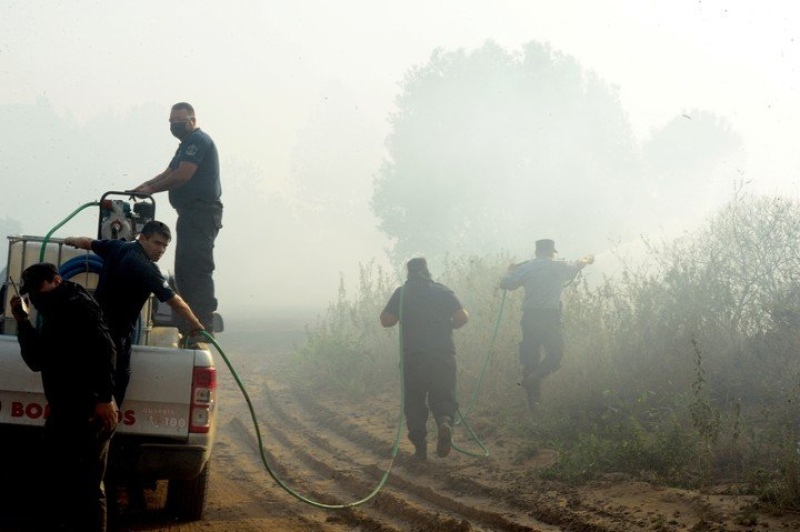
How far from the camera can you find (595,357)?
11.2 m

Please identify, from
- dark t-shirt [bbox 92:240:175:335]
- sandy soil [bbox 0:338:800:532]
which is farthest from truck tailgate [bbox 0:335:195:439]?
sandy soil [bbox 0:338:800:532]

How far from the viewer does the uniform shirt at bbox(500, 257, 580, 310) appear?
11.4m

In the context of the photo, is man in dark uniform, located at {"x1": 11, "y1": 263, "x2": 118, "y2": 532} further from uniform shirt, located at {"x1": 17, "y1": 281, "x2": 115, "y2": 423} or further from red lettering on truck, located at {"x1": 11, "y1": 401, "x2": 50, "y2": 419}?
red lettering on truck, located at {"x1": 11, "y1": 401, "x2": 50, "y2": 419}

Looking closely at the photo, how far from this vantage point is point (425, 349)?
31.9 feet

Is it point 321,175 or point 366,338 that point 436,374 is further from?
point 321,175

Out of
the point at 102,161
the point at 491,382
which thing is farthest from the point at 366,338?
the point at 102,161

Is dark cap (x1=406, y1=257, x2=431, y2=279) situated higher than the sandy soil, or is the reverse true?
dark cap (x1=406, y1=257, x2=431, y2=279)

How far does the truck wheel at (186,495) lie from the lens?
23.5ft

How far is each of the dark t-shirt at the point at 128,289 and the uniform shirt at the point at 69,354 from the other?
709 millimetres

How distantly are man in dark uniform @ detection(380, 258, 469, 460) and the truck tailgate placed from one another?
374 cm

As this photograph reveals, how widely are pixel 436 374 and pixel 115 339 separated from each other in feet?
14.3

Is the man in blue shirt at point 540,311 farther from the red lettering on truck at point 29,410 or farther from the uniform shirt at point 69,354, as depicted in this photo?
the uniform shirt at point 69,354

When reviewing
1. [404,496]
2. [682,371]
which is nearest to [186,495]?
[404,496]

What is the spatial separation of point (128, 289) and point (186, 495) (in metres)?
1.94
